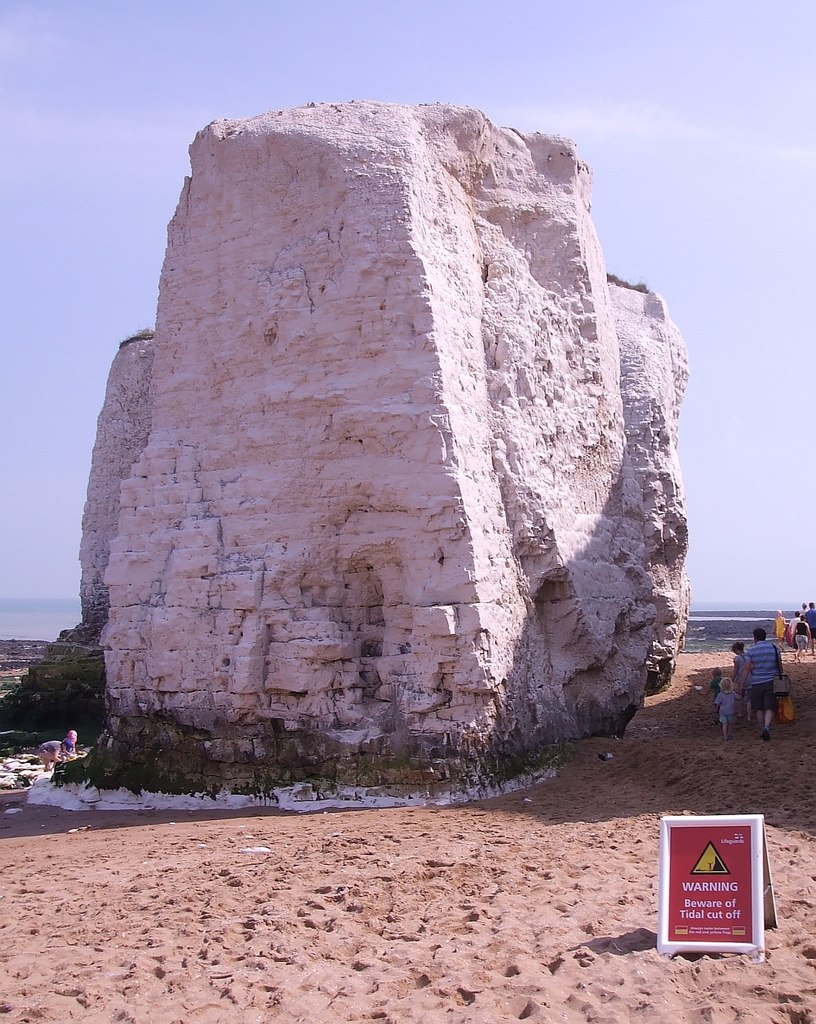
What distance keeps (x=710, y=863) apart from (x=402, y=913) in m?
1.79

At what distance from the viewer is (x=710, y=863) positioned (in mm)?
4441

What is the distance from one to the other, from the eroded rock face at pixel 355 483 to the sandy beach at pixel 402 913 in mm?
989

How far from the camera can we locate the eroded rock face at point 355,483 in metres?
8.73

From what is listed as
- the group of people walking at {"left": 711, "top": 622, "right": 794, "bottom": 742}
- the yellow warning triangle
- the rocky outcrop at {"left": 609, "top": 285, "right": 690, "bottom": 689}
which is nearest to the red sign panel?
the yellow warning triangle

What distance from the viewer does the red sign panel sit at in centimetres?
432

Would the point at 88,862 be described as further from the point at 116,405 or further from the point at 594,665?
the point at 116,405

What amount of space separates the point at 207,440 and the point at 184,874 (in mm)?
4551

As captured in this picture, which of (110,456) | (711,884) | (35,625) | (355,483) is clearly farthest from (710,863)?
(35,625)

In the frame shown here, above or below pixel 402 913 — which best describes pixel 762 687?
above

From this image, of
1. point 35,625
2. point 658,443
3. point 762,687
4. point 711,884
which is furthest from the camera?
point 35,625

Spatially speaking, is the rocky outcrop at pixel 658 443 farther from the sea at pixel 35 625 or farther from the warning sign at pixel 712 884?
the sea at pixel 35 625

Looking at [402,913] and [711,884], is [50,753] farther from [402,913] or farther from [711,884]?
[711,884]

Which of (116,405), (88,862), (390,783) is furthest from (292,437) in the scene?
(116,405)

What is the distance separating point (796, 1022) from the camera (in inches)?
150
